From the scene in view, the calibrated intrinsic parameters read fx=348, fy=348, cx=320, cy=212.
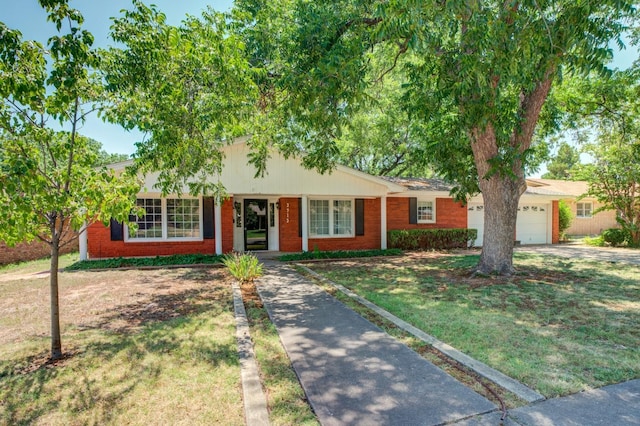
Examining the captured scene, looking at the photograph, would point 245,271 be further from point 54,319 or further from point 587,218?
point 587,218

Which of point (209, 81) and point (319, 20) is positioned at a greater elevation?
point (319, 20)

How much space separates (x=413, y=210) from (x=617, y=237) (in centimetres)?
1005

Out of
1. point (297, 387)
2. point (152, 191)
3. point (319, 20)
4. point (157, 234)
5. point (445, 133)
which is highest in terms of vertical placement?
point (319, 20)

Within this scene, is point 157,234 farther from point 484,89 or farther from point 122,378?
point 484,89

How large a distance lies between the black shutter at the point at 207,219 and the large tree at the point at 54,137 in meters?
9.03

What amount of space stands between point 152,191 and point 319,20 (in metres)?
8.10

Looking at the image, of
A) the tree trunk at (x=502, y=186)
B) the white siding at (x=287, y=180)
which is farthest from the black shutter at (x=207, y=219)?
the tree trunk at (x=502, y=186)

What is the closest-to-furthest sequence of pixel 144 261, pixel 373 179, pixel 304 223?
pixel 144 261 → pixel 304 223 → pixel 373 179

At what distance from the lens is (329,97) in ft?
23.6

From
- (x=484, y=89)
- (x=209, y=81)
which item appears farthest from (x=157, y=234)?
(x=484, y=89)

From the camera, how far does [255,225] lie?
14992 mm

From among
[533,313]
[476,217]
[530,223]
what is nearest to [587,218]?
[530,223]

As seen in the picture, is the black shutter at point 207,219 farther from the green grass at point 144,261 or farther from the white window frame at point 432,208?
the white window frame at point 432,208

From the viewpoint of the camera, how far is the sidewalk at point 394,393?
9.14 feet
